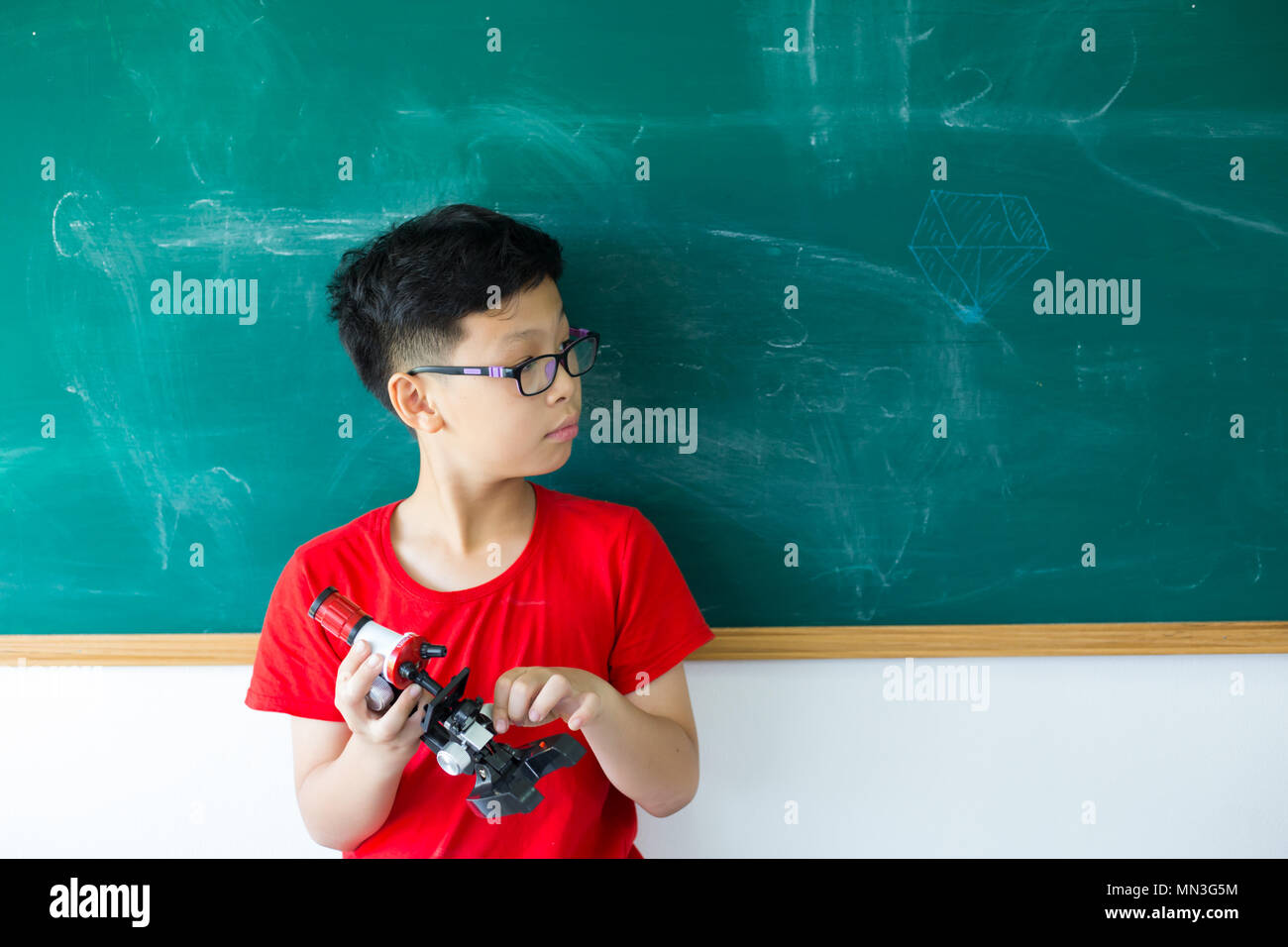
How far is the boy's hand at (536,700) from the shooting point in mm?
912

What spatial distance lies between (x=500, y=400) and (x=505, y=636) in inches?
12.3

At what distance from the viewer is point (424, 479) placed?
120 centimetres

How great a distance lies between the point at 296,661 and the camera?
Result: 44.3 inches

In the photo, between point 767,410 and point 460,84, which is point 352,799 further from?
point 460,84

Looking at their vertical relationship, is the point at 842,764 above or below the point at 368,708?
below

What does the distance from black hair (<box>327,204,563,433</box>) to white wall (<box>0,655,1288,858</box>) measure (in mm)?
597

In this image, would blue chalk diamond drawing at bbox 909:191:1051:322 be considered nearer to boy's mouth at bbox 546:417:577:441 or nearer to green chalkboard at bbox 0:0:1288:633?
green chalkboard at bbox 0:0:1288:633

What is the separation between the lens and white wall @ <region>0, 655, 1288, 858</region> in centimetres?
136

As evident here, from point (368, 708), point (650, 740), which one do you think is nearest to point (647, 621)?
point (650, 740)

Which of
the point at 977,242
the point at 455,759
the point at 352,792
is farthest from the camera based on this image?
the point at 977,242

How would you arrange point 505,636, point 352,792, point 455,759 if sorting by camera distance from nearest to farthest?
point 455,759, point 352,792, point 505,636

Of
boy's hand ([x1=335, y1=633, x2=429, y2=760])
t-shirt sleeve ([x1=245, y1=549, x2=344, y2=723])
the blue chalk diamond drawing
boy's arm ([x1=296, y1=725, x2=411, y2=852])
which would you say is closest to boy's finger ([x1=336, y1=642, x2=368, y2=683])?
boy's hand ([x1=335, y1=633, x2=429, y2=760])

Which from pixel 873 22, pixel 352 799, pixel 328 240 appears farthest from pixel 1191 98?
pixel 352 799

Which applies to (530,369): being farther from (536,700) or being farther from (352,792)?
(352,792)
